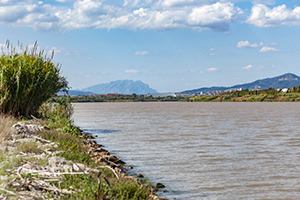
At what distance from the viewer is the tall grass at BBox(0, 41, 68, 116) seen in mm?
15101

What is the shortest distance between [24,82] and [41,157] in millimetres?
8969

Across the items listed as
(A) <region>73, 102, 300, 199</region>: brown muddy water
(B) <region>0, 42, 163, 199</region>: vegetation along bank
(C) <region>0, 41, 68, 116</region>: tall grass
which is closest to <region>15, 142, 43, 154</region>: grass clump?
(B) <region>0, 42, 163, 199</region>: vegetation along bank

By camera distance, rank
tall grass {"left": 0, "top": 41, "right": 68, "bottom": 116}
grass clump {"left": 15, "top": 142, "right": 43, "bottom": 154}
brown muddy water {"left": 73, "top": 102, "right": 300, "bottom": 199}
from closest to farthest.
Answer: grass clump {"left": 15, "top": 142, "right": 43, "bottom": 154} < brown muddy water {"left": 73, "top": 102, "right": 300, "bottom": 199} < tall grass {"left": 0, "top": 41, "right": 68, "bottom": 116}

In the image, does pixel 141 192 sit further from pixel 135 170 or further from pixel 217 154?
pixel 217 154

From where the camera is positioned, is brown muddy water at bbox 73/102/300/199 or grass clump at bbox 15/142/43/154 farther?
brown muddy water at bbox 73/102/300/199

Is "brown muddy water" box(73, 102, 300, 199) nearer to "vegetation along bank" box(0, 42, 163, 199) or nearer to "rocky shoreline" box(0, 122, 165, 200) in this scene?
"vegetation along bank" box(0, 42, 163, 199)

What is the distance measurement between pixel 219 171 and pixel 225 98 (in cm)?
15366

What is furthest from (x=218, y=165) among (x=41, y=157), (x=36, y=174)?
(x=36, y=174)

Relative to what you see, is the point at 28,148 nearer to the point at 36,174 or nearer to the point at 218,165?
the point at 36,174

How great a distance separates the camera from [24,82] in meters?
15.7

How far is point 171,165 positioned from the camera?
484 inches

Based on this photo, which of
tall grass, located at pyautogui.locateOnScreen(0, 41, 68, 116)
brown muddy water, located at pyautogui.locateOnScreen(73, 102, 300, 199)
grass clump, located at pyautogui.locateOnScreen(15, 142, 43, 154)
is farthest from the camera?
tall grass, located at pyautogui.locateOnScreen(0, 41, 68, 116)

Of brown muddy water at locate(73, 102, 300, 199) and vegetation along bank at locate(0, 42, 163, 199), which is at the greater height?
vegetation along bank at locate(0, 42, 163, 199)

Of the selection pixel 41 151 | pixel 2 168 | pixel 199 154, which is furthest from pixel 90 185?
pixel 199 154
